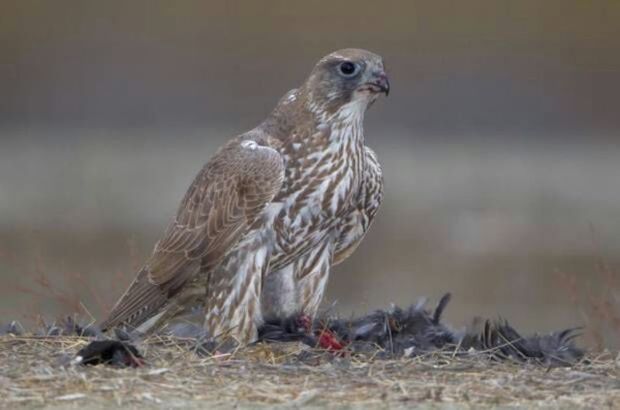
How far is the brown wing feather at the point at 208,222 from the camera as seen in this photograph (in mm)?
7734

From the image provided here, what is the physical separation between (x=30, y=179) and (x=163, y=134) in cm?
88

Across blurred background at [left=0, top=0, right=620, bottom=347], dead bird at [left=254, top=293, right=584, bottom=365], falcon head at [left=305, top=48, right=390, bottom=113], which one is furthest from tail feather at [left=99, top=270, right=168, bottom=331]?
blurred background at [left=0, top=0, right=620, bottom=347]

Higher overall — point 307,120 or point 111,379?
point 307,120

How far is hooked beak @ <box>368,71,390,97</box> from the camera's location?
7.84m

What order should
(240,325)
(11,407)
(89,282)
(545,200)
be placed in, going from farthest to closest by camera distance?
(545,200), (89,282), (240,325), (11,407)

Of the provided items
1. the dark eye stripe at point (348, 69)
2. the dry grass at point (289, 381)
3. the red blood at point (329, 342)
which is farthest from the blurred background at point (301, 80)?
the dry grass at point (289, 381)

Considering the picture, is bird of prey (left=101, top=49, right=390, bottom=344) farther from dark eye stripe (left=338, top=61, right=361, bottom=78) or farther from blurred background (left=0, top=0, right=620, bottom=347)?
Answer: blurred background (left=0, top=0, right=620, bottom=347)

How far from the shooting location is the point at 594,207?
44.2ft

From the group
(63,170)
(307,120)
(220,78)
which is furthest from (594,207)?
(307,120)

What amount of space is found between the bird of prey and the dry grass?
1.78 feet

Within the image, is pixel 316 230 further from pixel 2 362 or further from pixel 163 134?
pixel 163 134

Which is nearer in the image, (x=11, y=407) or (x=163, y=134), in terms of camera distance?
(x=11, y=407)

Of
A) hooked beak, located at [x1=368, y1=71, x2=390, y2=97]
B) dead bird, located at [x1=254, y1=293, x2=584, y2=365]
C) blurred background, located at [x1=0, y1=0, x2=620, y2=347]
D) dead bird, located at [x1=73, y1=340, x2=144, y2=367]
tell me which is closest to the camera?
dead bird, located at [x1=73, y1=340, x2=144, y2=367]

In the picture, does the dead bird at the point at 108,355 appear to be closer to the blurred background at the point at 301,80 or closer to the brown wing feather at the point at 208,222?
the brown wing feather at the point at 208,222
